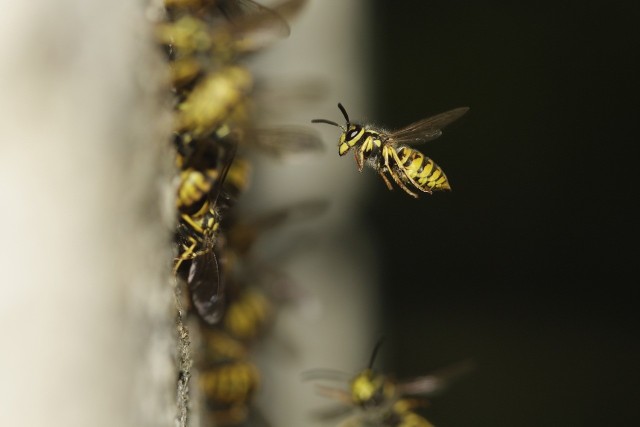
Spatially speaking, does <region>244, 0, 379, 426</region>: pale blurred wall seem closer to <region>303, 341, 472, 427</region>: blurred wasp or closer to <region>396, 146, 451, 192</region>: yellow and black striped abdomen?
<region>303, 341, 472, 427</region>: blurred wasp

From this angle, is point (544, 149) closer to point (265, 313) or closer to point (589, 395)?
point (589, 395)

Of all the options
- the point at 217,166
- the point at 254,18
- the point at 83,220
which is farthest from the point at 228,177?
the point at 83,220

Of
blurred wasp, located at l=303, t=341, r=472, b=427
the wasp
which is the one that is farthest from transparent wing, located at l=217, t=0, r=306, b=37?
blurred wasp, located at l=303, t=341, r=472, b=427

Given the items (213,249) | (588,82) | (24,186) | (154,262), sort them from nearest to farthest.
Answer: (24,186), (154,262), (213,249), (588,82)

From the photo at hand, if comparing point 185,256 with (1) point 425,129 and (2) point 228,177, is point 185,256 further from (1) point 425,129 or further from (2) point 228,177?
(1) point 425,129

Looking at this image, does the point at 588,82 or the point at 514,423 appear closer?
the point at 588,82

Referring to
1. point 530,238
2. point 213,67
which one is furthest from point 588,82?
point 213,67
